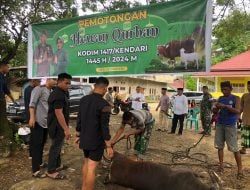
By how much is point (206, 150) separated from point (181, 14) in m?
4.92

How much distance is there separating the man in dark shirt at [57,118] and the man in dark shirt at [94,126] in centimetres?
78

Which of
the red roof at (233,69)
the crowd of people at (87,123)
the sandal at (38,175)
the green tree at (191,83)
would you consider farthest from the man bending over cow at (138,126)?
the green tree at (191,83)

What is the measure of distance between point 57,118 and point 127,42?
1772mm

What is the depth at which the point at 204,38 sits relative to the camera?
5.46 meters

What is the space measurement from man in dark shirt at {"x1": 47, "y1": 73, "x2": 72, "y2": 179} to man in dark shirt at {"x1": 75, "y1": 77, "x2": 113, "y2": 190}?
78 cm

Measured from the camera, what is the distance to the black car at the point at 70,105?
13.0 metres

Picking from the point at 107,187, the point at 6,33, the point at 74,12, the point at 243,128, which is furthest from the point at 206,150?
the point at 6,33

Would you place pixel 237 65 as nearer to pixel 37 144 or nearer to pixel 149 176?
pixel 37 144

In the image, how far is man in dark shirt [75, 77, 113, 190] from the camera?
195 inches

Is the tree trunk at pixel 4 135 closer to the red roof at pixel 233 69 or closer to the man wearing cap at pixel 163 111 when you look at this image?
the man wearing cap at pixel 163 111

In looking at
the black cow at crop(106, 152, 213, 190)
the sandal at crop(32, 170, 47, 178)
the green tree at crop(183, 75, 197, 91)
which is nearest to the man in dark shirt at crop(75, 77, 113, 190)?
the black cow at crop(106, 152, 213, 190)

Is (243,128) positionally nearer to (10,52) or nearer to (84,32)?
(84,32)

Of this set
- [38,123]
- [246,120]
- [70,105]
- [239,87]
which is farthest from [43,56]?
[239,87]

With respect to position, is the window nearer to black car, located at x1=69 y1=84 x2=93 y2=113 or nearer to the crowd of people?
black car, located at x1=69 y1=84 x2=93 y2=113
